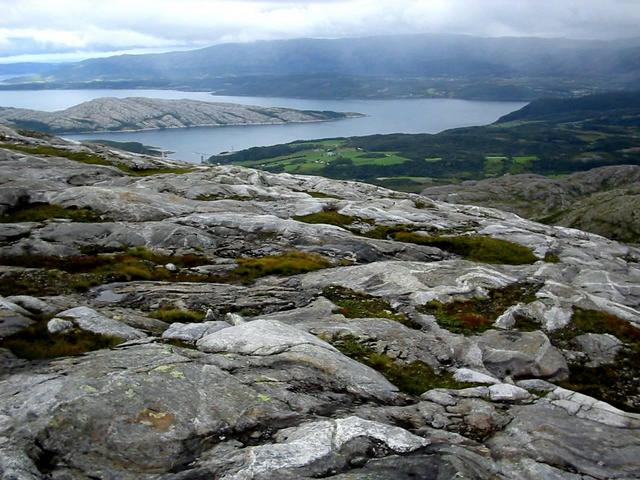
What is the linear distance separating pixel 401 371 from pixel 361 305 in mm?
9152

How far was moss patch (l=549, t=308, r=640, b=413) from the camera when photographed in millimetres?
22719

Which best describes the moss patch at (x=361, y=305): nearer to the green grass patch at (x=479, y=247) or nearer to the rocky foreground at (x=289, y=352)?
the rocky foreground at (x=289, y=352)

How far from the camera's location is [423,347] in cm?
2372

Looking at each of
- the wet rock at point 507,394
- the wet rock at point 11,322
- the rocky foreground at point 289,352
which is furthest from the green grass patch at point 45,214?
the wet rock at point 507,394

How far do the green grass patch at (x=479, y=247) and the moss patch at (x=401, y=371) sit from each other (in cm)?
2828

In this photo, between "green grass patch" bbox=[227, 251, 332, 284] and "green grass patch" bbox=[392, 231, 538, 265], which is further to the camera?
"green grass patch" bbox=[392, 231, 538, 265]

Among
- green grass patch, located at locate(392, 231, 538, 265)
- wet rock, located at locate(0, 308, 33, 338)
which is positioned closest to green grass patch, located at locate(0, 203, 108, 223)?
wet rock, located at locate(0, 308, 33, 338)

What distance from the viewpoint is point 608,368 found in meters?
25.1

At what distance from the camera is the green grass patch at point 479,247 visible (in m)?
48.5

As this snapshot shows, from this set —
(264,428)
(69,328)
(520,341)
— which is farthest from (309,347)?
(520,341)

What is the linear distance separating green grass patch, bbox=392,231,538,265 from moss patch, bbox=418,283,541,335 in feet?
42.1

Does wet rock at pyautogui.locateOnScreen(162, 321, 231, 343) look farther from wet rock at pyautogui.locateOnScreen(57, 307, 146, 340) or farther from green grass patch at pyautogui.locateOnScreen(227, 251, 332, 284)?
green grass patch at pyautogui.locateOnScreen(227, 251, 332, 284)

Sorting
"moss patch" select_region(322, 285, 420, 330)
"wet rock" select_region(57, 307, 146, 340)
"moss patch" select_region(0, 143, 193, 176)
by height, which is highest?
"moss patch" select_region(0, 143, 193, 176)

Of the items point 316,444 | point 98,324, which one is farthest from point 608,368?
point 98,324
